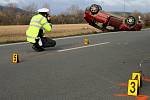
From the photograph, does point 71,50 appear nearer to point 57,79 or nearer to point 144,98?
point 57,79

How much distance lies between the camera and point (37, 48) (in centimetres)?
1675

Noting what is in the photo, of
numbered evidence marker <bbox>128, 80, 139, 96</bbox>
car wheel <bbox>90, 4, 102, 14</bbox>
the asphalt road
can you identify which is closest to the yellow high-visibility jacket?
the asphalt road

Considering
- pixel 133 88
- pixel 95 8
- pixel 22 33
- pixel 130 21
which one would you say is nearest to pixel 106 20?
pixel 95 8

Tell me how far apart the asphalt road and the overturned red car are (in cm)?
1226

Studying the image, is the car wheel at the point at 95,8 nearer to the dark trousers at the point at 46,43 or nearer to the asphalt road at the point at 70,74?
the dark trousers at the point at 46,43

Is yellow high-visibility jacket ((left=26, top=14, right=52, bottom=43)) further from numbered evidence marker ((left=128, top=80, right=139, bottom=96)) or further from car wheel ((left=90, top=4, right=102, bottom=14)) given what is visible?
car wheel ((left=90, top=4, right=102, bottom=14))

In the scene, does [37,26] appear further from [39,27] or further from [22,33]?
[22,33]

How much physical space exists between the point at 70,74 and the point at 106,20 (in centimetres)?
1838

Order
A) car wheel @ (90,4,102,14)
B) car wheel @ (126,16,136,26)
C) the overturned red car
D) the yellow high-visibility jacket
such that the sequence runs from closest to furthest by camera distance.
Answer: the yellow high-visibility jacket
car wheel @ (90,4,102,14)
the overturned red car
car wheel @ (126,16,136,26)

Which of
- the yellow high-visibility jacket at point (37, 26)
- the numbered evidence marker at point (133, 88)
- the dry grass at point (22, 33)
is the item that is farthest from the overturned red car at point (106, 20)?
the numbered evidence marker at point (133, 88)

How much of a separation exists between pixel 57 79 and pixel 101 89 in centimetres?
150

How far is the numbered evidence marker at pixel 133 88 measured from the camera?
819 cm

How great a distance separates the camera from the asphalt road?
28.0 ft

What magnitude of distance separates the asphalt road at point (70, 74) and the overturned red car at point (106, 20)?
1226cm
